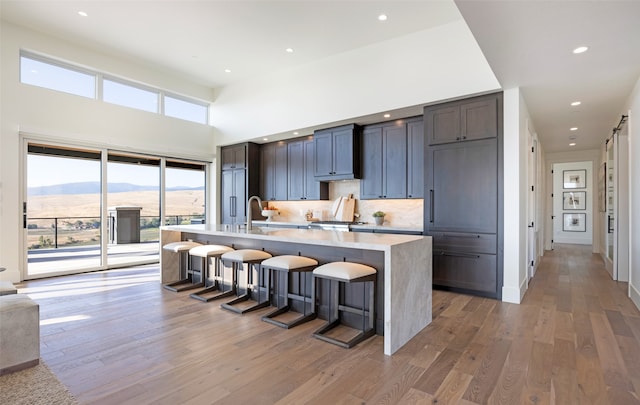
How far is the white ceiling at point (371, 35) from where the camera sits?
2499mm

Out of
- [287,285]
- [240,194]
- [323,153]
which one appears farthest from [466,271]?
[240,194]

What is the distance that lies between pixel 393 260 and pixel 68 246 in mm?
5874

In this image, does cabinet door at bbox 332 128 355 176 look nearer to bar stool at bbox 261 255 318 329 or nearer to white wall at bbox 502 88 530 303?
white wall at bbox 502 88 530 303

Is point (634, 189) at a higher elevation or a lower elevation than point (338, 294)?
higher

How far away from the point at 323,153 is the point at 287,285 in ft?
10.2

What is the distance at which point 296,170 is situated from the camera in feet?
21.9

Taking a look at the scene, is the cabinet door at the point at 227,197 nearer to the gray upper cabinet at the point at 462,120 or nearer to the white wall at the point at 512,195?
the gray upper cabinet at the point at 462,120

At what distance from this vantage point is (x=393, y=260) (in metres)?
2.52

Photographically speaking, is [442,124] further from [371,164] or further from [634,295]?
[634,295]

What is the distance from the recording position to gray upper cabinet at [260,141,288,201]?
273 inches

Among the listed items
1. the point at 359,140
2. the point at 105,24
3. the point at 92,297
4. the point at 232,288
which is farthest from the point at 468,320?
the point at 105,24

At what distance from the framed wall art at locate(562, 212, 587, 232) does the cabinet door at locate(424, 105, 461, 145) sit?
8224 mm

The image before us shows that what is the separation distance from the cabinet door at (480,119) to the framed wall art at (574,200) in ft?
26.5

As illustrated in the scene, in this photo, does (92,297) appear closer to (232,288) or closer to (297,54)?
(232,288)
